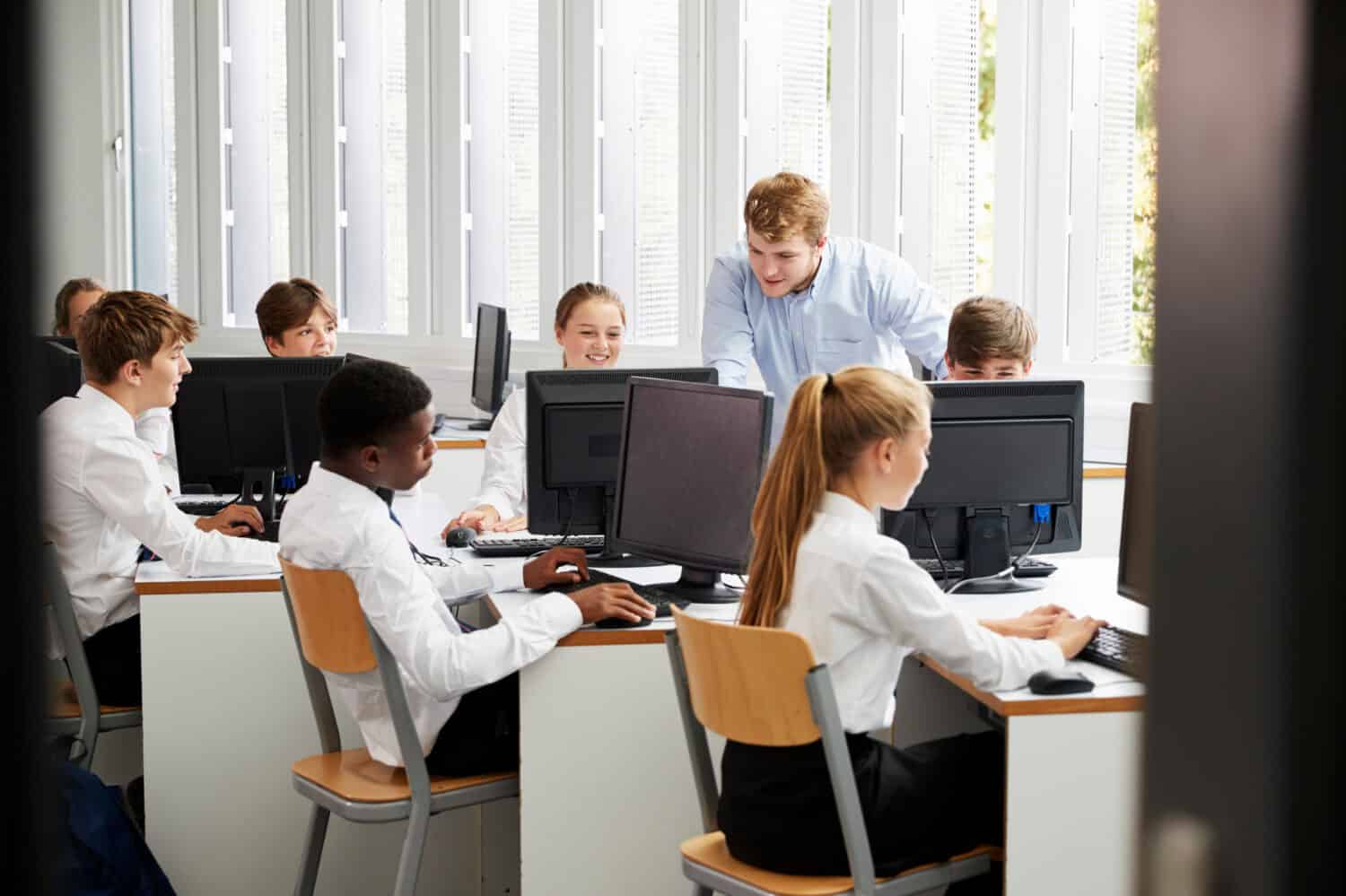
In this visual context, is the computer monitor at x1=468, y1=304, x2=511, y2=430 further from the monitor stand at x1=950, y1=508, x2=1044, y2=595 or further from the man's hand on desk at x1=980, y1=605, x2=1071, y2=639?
the man's hand on desk at x1=980, y1=605, x2=1071, y2=639

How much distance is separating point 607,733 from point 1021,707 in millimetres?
747

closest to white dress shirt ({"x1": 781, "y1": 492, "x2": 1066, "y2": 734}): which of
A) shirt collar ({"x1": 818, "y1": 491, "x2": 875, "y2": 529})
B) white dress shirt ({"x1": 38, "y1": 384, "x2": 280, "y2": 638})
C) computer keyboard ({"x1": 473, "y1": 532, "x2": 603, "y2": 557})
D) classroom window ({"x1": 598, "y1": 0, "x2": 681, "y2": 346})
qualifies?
shirt collar ({"x1": 818, "y1": 491, "x2": 875, "y2": 529})

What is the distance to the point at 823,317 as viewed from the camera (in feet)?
13.1

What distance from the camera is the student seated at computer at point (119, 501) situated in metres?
3.05

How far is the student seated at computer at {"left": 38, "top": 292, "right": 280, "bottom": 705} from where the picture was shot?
305 cm

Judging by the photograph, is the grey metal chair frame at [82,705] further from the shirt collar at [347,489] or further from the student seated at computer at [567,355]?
the student seated at computer at [567,355]

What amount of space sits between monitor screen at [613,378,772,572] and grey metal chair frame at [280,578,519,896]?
0.53 meters

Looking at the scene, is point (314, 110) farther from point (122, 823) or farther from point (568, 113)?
point (122, 823)

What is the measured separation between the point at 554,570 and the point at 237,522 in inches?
34.9

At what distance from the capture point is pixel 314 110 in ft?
24.0

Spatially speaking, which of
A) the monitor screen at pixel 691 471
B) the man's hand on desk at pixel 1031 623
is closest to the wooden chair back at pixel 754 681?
the man's hand on desk at pixel 1031 623

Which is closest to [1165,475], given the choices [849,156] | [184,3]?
[849,156]

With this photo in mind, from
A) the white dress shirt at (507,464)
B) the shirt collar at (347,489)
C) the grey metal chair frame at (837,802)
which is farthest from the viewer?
the white dress shirt at (507,464)

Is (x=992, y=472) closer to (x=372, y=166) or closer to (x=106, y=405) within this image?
(x=106, y=405)
